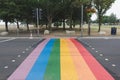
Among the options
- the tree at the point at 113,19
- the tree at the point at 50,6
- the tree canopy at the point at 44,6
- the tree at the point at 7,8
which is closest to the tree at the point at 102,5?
the tree canopy at the point at 44,6

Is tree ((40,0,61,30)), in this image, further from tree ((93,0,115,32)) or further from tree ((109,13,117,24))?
tree ((109,13,117,24))

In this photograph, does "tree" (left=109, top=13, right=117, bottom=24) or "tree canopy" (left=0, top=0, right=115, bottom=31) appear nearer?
"tree canopy" (left=0, top=0, right=115, bottom=31)

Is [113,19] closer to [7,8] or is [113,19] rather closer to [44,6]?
[44,6]

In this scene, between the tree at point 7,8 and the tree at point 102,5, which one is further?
the tree at point 102,5

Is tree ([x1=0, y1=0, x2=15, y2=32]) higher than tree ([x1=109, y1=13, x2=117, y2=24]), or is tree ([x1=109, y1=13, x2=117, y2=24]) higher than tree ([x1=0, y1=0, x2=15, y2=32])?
tree ([x1=0, y1=0, x2=15, y2=32])

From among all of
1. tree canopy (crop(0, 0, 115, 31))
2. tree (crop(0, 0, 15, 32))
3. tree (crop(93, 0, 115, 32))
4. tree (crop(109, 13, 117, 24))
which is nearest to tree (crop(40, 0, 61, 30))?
tree canopy (crop(0, 0, 115, 31))

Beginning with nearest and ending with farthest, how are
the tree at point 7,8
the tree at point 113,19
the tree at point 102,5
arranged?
the tree at point 7,8 → the tree at point 102,5 → the tree at point 113,19

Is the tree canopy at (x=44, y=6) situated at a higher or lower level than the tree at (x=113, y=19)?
higher

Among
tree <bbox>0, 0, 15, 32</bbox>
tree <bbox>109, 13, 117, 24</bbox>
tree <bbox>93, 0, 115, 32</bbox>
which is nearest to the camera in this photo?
tree <bbox>0, 0, 15, 32</bbox>

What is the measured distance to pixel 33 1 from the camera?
49219 millimetres

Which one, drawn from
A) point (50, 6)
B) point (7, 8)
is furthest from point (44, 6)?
point (7, 8)

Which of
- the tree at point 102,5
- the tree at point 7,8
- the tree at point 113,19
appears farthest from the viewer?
the tree at point 113,19

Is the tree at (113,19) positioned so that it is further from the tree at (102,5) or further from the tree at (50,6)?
the tree at (50,6)

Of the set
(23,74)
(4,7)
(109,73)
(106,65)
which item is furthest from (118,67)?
(4,7)
